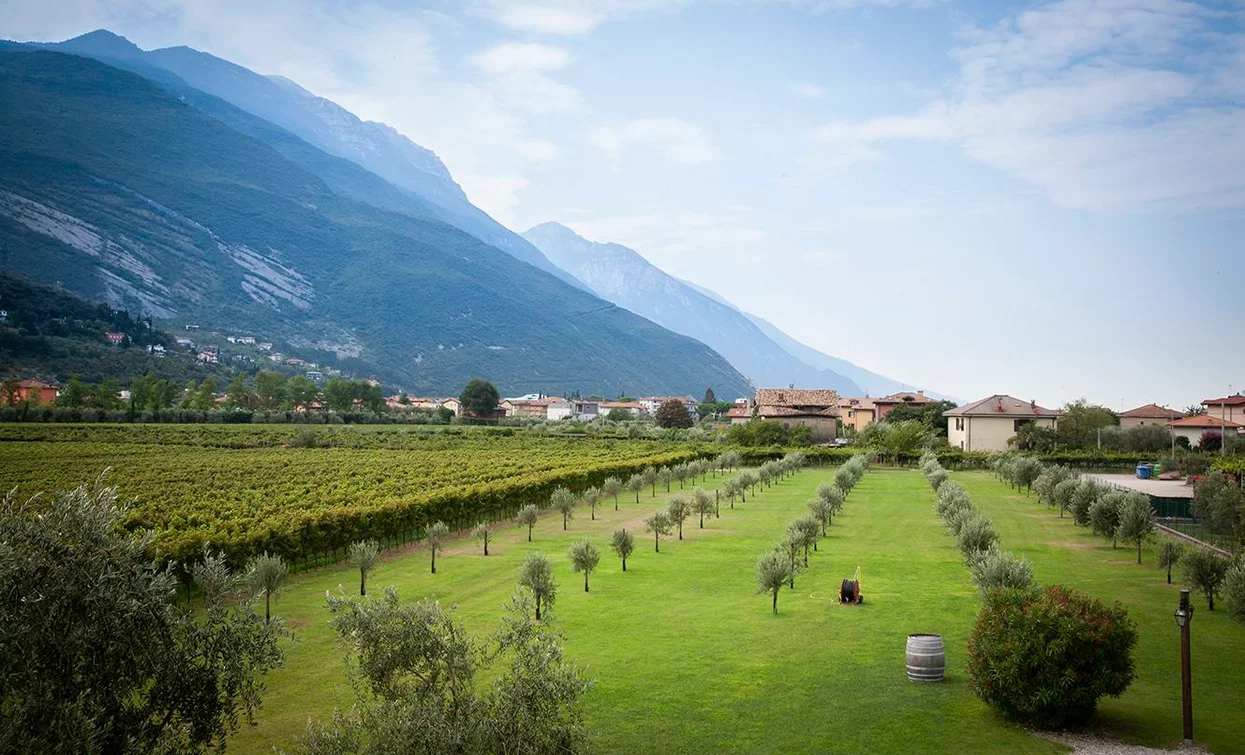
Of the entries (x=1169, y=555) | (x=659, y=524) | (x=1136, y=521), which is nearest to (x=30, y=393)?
(x=659, y=524)

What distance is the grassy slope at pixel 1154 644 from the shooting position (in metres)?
15.0

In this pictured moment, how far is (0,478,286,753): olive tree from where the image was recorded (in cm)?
864

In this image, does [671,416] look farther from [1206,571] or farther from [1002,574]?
[1002,574]

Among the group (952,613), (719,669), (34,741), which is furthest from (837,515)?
(34,741)

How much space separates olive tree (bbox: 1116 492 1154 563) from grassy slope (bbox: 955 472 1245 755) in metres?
0.95

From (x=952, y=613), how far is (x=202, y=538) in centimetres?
2166

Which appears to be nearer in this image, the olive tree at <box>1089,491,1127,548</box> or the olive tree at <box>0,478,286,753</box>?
the olive tree at <box>0,478,286,753</box>

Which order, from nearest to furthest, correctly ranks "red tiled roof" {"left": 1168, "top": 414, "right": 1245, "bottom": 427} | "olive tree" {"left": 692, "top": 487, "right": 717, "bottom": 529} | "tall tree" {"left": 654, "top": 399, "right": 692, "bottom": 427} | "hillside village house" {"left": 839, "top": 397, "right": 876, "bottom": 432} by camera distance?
"olive tree" {"left": 692, "top": 487, "right": 717, "bottom": 529}
"red tiled roof" {"left": 1168, "top": 414, "right": 1245, "bottom": 427}
"hillside village house" {"left": 839, "top": 397, "right": 876, "bottom": 432}
"tall tree" {"left": 654, "top": 399, "right": 692, "bottom": 427}

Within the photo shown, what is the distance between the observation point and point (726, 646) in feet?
65.9

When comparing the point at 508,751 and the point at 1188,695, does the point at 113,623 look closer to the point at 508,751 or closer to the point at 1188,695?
the point at 508,751

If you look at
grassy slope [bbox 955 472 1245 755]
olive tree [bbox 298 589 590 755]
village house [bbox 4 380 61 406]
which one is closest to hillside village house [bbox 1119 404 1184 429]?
grassy slope [bbox 955 472 1245 755]

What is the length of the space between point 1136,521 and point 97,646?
109ft

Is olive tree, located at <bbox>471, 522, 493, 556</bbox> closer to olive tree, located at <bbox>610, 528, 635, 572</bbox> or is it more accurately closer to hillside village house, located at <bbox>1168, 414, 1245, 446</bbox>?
olive tree, located at <bbox>610, 528, 635, 572</bbox>

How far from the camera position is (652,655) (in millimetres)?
19391
